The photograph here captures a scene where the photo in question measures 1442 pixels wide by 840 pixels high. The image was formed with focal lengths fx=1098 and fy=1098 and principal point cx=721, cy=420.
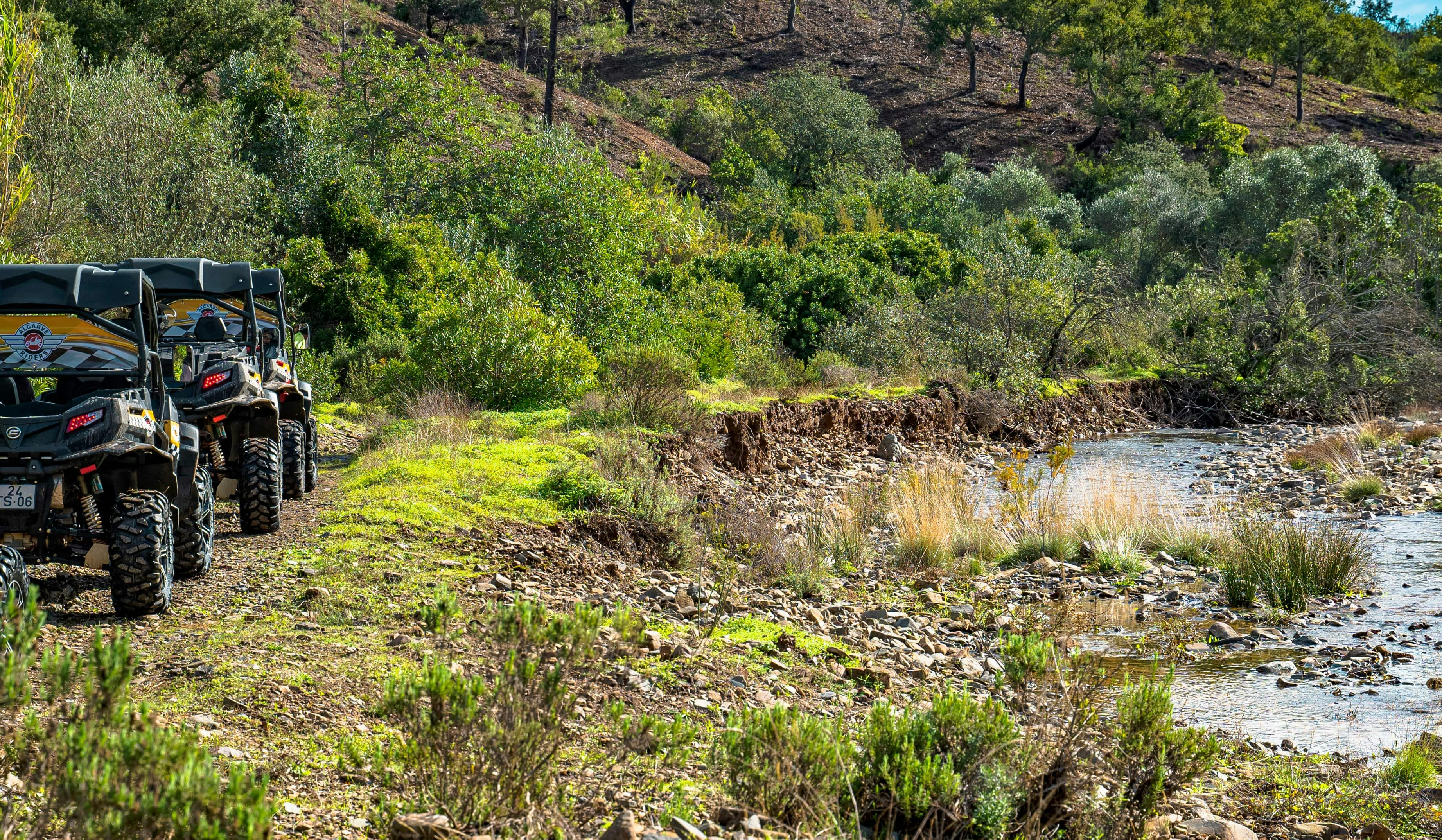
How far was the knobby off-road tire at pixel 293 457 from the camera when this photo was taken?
10.7 m

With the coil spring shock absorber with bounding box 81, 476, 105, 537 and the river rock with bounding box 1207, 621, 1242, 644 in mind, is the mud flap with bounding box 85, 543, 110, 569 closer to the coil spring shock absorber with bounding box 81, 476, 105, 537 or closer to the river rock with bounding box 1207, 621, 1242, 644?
the coil spring shock absorber with bounding box 81, 476, 105, 537

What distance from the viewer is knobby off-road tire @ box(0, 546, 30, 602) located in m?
5.14

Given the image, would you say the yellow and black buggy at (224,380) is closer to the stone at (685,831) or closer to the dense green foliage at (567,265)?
the stone at (685,831)

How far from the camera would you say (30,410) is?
20.8 feet

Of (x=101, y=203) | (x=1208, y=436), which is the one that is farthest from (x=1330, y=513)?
(x=101, y=203)

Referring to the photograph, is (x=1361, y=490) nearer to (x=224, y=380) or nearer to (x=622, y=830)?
(x=224, y=380)

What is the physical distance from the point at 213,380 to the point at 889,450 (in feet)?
41.9

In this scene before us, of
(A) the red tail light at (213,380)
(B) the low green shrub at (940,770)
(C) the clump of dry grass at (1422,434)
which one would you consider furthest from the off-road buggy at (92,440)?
(C) the clump of dry grass at (1422,434)

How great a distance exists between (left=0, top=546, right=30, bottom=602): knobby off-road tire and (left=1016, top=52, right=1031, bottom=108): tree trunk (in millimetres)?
71653

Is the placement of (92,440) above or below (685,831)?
above

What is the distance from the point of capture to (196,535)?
7160 millimetres

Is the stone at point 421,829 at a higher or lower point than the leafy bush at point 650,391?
lower

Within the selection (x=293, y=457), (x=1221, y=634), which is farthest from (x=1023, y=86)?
(x=293, y=457)

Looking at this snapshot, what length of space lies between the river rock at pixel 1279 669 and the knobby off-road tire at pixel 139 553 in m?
7.56
